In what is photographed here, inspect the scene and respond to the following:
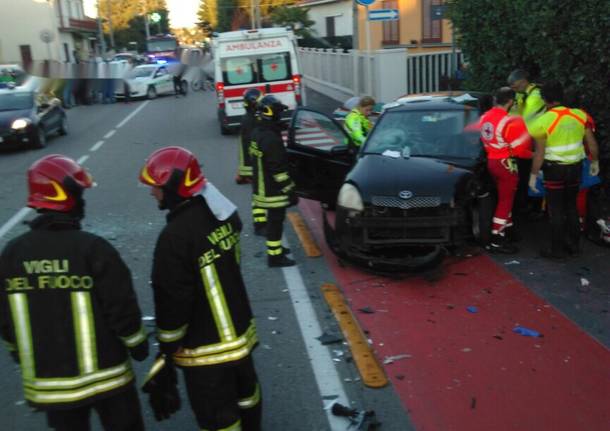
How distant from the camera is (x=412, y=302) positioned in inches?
227

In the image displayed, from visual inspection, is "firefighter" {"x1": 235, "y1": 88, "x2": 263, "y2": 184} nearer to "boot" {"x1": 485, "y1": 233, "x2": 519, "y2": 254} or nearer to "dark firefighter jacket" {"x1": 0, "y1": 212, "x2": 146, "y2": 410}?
"boot" {"x1": 485, "y1": 233, "x2": 519, "y2": 254}

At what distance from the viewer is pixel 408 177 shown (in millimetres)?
6453

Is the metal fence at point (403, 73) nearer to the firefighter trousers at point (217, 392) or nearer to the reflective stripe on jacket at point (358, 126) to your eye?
the reflective stripe on jacket at point (358, 126)

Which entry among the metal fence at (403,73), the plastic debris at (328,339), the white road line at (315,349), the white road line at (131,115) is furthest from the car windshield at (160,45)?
the plastic debris at (328,339)

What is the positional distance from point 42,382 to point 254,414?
1090 millimetres

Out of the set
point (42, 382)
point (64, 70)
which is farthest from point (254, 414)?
point (64, 70)

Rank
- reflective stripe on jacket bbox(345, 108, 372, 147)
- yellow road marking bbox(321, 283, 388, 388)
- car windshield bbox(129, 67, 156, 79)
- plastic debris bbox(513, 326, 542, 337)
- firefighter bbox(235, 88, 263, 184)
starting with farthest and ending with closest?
1. car windshield bbox(129, 67, 156, 79)
2. reflective stripe on jacket bbox(345, 108, 372, 147)
3. firefighter bbox(235, 88, 263, 184)
4. plastic debris bbox(513, 326, 542, 337)
5. yellow road marking bbox(321, 283, 388, 388)

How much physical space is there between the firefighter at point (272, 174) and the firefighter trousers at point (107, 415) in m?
3.76

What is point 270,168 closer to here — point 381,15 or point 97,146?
point 381,15

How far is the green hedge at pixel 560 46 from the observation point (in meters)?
7.25

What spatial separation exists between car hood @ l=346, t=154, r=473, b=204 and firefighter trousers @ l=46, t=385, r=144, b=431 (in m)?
3.65

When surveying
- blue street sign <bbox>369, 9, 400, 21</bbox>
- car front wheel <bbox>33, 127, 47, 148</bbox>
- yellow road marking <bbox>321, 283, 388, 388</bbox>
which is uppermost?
blue street sign <bbox>369, 9, 400, 21</bbox>

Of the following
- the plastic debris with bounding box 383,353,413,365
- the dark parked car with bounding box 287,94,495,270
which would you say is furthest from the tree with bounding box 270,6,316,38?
the plastic debris with bounding box 383,353,413,365

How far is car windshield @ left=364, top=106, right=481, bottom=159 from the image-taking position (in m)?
7.24
